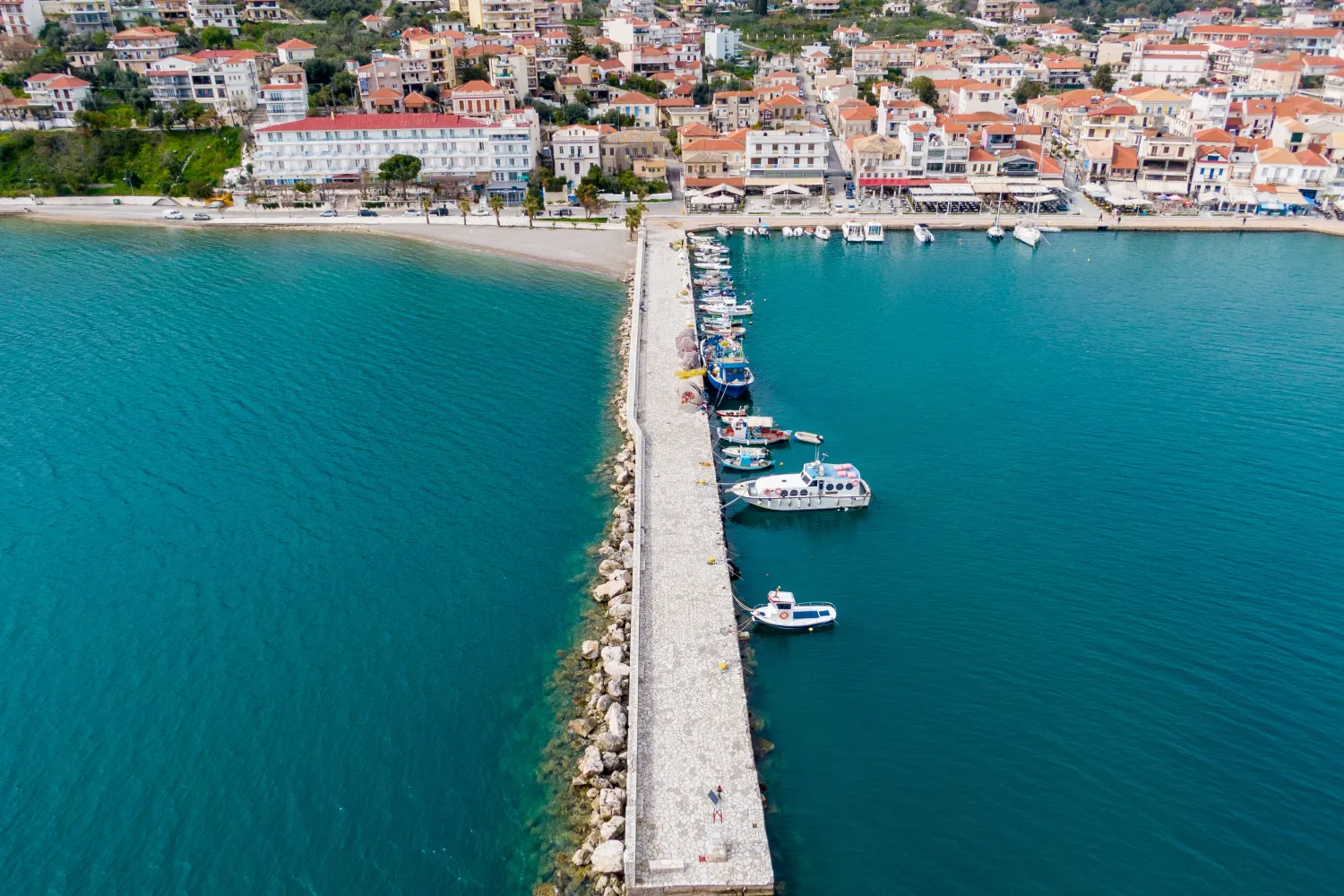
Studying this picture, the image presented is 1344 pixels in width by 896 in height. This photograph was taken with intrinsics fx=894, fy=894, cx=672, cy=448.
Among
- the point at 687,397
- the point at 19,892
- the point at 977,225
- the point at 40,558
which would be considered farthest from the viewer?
the point at 977,225

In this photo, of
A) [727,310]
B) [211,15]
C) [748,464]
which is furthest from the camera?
[211,15]

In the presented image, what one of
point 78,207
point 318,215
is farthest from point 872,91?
point 78,207

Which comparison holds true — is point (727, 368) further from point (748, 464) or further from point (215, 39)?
point (215, 39)

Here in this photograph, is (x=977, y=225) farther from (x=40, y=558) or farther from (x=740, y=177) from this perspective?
(x=40, y=558)

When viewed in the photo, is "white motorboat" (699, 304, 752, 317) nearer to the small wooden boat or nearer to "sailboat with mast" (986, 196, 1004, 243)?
the small wooden boat

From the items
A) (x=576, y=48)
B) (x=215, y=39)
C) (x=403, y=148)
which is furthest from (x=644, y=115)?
(x=215, y=39)

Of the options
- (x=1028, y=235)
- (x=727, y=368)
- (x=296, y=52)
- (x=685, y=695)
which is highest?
(x=296, y=52)
